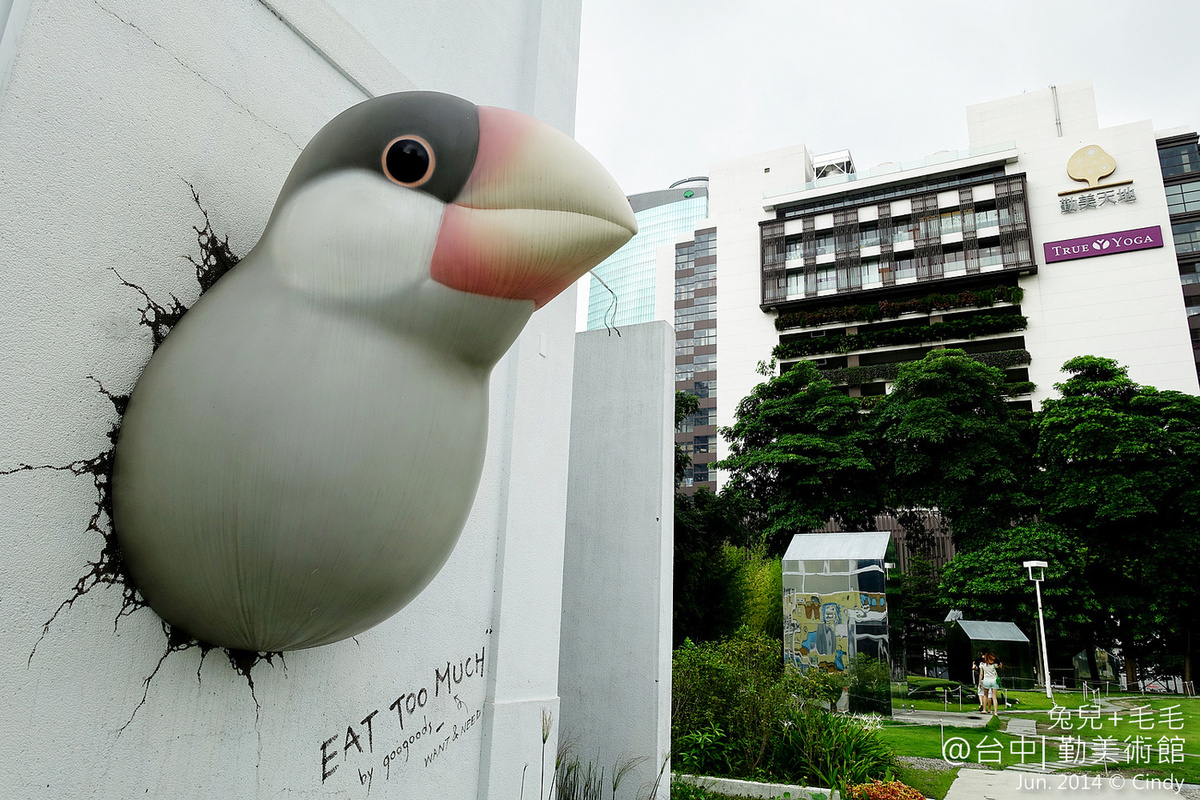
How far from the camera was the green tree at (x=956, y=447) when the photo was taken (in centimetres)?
2528

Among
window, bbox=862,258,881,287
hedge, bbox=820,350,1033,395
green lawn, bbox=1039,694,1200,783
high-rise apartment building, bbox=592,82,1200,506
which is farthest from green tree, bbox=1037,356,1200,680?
window, bbox=862,258,881,287

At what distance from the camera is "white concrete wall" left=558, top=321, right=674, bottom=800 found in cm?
561

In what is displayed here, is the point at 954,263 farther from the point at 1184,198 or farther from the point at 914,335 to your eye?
the point at 1184,198

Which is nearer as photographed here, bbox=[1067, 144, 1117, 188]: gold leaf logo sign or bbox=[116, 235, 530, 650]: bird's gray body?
bbox=[116, 235, 530, 650]: bird's gray body

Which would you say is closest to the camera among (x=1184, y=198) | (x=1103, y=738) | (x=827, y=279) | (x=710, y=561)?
(x=1103, y=738)

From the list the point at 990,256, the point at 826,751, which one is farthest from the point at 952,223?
the point at 826,751

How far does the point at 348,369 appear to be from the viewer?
1387 millimetres

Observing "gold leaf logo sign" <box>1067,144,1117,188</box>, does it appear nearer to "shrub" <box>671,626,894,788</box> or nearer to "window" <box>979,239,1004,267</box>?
"window" <box>979,239,1004,267</box>

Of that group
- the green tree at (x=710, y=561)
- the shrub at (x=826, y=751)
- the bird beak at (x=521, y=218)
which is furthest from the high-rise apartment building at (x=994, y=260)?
the bird beak at (x=521, y=218)

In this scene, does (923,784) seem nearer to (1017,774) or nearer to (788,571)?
(1017,774)

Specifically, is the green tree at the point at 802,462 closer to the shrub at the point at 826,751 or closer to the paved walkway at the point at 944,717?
the paved walkway at the point at 944,717

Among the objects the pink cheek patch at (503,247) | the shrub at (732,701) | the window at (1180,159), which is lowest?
the shrub at (732,701)

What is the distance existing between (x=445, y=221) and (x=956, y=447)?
28.2 m

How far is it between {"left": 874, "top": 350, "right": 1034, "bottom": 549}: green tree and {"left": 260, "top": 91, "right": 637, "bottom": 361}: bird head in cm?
2701
